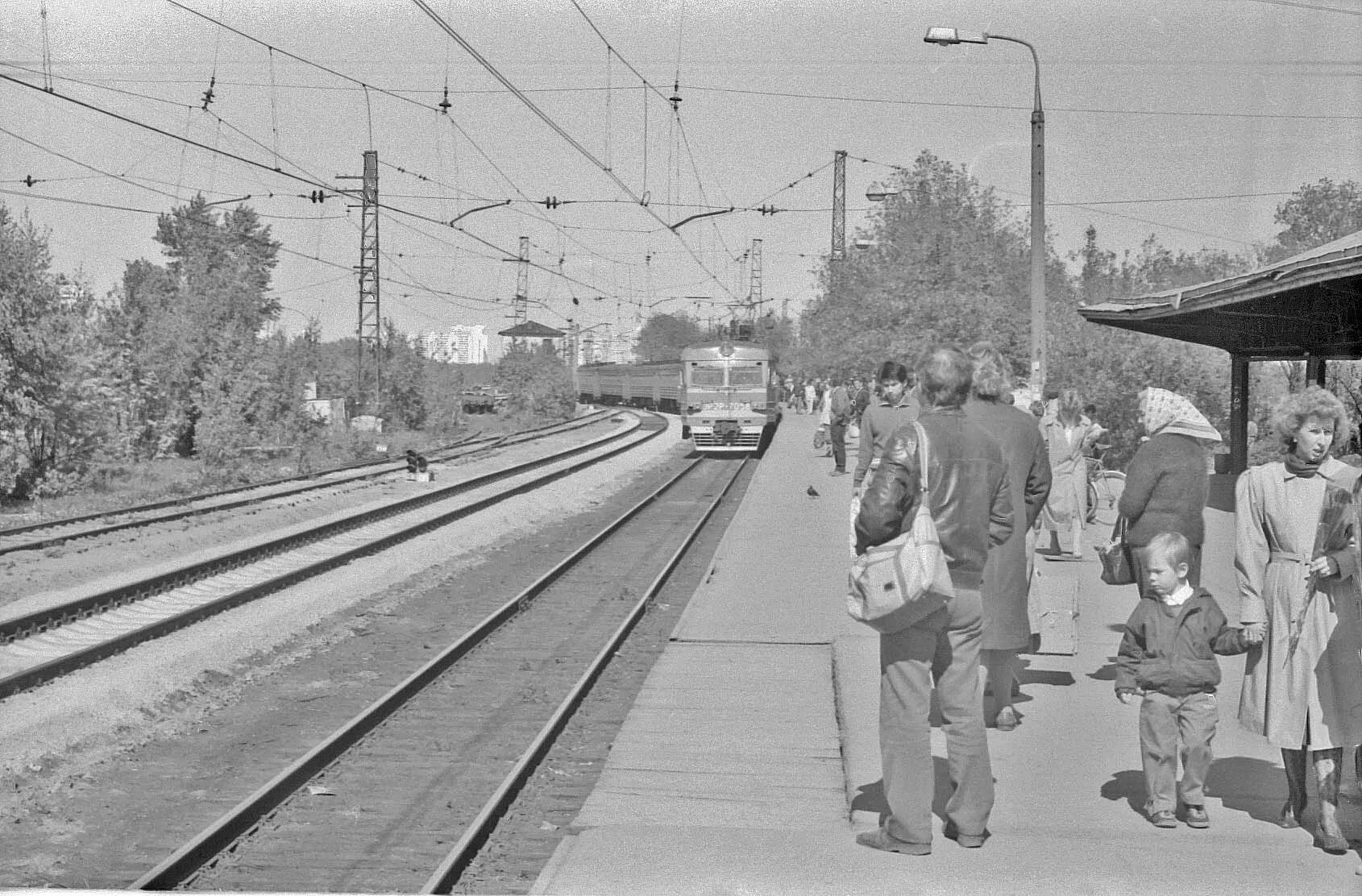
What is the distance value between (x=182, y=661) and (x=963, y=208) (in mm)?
19498

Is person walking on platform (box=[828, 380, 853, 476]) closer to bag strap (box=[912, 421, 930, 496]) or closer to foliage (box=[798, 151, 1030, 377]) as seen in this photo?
foliage (box=[798, 151, 1030, 377])

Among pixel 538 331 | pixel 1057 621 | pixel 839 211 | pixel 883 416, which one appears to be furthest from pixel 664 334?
pixel 883 416

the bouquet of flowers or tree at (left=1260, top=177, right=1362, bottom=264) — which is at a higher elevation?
tree at (left=1260, top=177, right=1362, bottom=264)

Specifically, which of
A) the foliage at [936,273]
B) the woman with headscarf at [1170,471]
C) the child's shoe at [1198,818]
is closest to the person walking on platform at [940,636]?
the child's shoe at [1198,818]

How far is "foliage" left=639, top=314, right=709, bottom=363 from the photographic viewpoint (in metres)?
149

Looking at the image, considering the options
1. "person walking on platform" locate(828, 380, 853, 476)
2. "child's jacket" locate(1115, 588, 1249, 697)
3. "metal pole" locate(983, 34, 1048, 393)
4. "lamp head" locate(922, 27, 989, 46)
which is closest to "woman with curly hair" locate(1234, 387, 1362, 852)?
"child's jacket" locate(1115, 588, 1249, 697)

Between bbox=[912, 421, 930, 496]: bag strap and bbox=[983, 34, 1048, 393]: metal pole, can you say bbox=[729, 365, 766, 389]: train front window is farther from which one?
bbox=[912, 421, 930, 496]: bag strap

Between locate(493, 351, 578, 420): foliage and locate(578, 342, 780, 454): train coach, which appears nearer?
locate(578, 342, 780, 454): train coach

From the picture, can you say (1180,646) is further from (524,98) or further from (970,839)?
(524,98)

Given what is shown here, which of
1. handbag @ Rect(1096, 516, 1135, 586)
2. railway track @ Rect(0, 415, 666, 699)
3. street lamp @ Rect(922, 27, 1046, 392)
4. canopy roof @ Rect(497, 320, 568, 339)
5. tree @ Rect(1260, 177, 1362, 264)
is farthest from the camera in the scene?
canopy roof @ Rect(497, 320, 568, 339)

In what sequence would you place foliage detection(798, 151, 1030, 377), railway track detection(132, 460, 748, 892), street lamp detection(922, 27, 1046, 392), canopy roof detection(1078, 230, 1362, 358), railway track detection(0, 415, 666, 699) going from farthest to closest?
1. foliage detection(798, 151, 1030, 377)
2. street lamp detection(922, 27, 1046, 392)
3. railway track detection(0, 415, 666, 699)
4. canopy roof detection(1078, 230, 1362, 358)
5. railway track detection(132, 460, 748, 892)

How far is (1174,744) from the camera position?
5820mm

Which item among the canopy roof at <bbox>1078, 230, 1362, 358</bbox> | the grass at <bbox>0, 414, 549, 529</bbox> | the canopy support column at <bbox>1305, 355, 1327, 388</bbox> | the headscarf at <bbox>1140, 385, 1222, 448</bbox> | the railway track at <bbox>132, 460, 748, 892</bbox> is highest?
the canopy roof at <bbox>1078, 230, 1362, 358</bbox>

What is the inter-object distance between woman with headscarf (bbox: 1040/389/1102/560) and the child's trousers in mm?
5516
